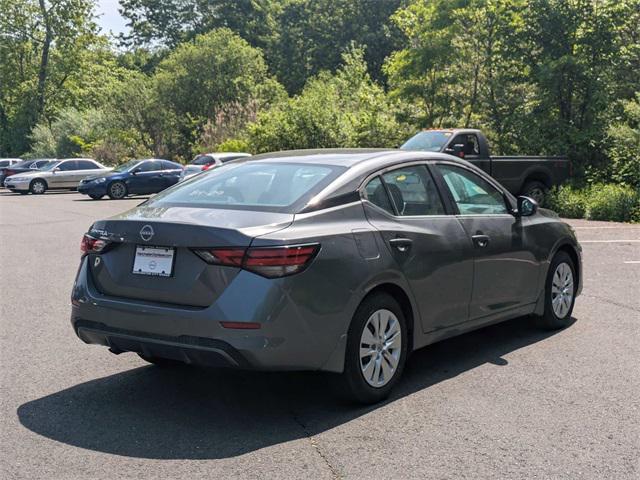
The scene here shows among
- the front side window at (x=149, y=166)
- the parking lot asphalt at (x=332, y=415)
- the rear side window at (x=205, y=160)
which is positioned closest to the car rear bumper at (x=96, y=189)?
the front side window at (x=149, y=166)

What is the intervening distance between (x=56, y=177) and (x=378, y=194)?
33138 millimetres

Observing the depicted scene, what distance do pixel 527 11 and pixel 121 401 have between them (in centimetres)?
2082

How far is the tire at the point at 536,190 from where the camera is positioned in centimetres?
1895

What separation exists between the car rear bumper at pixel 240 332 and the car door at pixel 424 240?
0.80 meters

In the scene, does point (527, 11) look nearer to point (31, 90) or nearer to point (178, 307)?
point (178, 307)

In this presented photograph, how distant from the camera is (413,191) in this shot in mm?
6031

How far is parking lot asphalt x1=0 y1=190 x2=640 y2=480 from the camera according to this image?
4.28 metres

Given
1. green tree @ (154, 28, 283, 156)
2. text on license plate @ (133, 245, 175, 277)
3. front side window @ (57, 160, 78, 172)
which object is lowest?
front side window @ (57, 160, 78, 172)

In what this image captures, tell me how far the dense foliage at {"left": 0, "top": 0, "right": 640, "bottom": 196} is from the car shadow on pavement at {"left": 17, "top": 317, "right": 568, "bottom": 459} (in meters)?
15.3

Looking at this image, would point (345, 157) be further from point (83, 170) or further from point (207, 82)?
point (207, 82)

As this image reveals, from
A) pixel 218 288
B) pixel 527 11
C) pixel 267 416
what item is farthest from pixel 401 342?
pixel 527 11

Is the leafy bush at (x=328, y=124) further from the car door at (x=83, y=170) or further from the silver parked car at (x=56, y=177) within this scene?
the silver parked car at (x=56, y=177)

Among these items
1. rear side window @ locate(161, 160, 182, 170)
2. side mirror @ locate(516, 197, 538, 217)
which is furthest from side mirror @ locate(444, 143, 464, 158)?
rear side window @ locate(161, 160, 182, 170)

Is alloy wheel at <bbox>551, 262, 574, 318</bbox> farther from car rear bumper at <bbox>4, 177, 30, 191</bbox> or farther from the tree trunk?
the tree trunk
